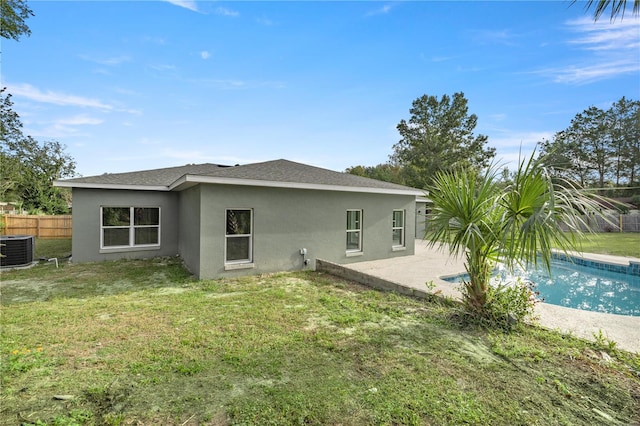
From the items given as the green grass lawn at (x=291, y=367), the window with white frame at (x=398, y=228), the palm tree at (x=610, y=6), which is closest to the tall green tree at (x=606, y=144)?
the window with white frame at (x=398, y=228)

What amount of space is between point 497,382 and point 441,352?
0.77 metres

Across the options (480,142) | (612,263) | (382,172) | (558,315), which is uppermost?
(480,142)

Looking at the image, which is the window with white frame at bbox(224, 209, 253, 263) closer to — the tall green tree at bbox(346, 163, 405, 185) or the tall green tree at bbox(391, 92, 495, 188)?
the tall green tree at bbox(391, 92, 495, 188)

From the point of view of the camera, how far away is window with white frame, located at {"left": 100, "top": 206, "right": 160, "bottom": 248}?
34.4 feet

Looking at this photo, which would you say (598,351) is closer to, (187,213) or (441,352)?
(441,352)

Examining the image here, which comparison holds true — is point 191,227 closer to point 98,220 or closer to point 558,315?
point 98,220

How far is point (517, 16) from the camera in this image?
918 cm

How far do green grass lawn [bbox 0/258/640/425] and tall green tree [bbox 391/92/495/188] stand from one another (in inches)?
969

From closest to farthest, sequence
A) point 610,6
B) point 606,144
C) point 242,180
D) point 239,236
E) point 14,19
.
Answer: point 610,6 < point 242,180 < point 239,236 < point 14,19 < point 606,144

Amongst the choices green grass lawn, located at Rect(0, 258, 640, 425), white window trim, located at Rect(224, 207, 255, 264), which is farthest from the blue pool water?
white window trim, located at Rect(224, 207, 255, 264)

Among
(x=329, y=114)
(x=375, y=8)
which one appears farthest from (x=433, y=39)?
(x=329, y=114)

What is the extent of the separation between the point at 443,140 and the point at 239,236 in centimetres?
2578

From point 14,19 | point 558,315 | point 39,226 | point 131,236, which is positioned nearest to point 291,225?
point 131,236

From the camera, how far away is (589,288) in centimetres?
888
